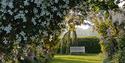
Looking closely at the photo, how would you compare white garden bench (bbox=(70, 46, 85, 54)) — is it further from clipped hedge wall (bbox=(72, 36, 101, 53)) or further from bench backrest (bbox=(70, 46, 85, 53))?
clipped hedge wall (bbox=(72, 36, 101, 53))

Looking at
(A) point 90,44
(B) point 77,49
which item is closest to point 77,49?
(B) point 77,49

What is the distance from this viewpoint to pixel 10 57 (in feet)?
20.5

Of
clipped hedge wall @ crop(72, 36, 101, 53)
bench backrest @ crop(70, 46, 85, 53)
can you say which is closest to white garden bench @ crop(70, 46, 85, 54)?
bench backrest @ crop(70, 46, 85, 53)

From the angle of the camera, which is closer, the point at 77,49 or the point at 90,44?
the point at 77,49

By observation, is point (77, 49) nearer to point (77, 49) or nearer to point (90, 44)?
point (77, 49)

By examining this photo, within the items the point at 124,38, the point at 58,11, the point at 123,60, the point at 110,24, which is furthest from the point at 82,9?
the point at 110,24

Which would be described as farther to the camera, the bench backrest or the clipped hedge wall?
the clipped hedge wall

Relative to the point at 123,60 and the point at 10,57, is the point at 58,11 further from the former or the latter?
the point at 123,60

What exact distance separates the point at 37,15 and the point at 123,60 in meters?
6.94

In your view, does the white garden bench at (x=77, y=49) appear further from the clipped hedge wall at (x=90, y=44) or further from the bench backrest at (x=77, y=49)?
the clipped hedge wall at (x=90, y=44)

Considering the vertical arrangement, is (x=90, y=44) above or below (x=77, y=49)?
above

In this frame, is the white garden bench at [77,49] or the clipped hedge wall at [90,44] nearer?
the white garden bench at [77,49]

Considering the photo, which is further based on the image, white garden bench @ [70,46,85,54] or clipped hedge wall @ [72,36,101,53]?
clipped hedge wall @ [72,36,101,53]

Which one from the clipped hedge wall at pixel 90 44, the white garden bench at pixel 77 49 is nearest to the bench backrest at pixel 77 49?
the white garden bench at pixel 77 49
